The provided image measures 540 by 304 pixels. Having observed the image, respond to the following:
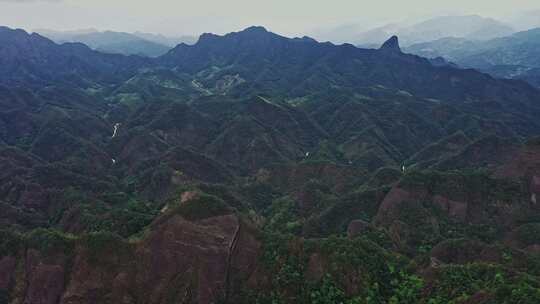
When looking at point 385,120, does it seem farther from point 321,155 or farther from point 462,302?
point 462,302

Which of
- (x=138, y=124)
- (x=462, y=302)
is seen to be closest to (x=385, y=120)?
(x=138, y=124)

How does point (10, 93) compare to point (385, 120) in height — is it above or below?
above

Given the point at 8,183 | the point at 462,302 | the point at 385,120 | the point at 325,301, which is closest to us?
the point at 462,302

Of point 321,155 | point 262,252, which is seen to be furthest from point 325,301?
point 321,155

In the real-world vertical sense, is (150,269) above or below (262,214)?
above

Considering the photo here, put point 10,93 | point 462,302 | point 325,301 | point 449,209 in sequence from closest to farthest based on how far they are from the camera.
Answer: point 462,302 → point 325,301 → point 449,209 → point 10,93

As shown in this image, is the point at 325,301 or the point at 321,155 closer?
the point at 325,301

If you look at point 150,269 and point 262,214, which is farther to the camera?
point 262,214
